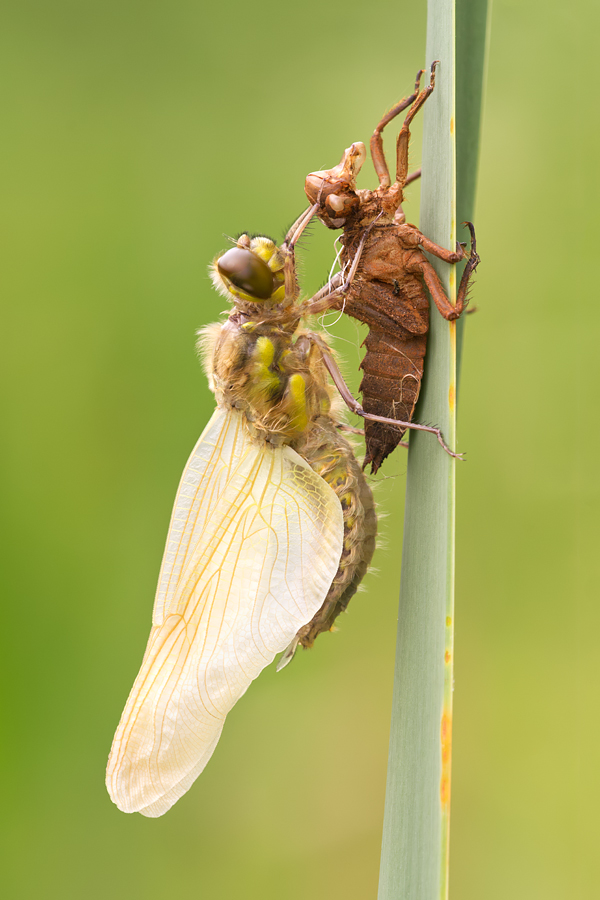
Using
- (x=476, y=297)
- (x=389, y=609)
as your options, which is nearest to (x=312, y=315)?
(x=476, y=297)

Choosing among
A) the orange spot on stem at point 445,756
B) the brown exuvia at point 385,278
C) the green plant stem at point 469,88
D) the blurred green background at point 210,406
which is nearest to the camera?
the orange spot on stem at point 445,756

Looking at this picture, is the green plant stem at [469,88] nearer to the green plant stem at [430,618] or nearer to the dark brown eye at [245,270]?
the green plant stem at [430,618]

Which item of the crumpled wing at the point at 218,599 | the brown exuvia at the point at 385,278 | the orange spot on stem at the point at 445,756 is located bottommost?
the orange spot on stem at the point at 445,756

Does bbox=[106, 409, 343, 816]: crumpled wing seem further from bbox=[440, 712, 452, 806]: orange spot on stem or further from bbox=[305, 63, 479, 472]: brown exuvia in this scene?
bbox=[440, 712, 452, 806]: orange spot on stem

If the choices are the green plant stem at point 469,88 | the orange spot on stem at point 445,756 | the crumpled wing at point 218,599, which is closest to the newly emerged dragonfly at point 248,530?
the crumpled wing at point 218,599

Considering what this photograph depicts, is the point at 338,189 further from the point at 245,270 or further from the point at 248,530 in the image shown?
the point at 248,530

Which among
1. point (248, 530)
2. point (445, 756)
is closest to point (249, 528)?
point (248, 530)
